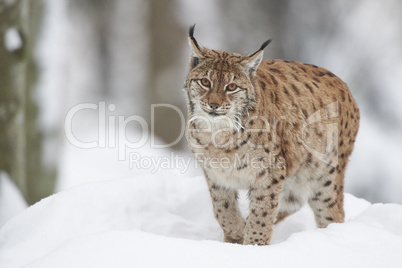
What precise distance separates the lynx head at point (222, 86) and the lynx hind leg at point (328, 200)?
114cm

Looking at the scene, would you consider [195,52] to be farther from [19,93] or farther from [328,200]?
[19,93]

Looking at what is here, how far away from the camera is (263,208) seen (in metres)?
4.54

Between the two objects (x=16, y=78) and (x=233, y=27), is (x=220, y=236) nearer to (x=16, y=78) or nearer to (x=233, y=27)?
(x=16, y=78)

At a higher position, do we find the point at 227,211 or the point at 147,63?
the point at 147,63

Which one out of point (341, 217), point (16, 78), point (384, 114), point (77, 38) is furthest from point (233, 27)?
point (341, 217)

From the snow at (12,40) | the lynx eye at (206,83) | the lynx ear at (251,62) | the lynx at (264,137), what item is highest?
the snow at (12,40)

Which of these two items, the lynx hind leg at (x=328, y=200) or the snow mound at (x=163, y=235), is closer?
the snow mound at (x=163, y=235)

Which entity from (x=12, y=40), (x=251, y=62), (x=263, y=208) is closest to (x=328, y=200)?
(x=263, y=208)

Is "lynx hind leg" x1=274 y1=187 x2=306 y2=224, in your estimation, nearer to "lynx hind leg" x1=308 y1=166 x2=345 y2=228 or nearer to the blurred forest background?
"lynx hind leg" x1=308 y1=166 x2=345 y2=228

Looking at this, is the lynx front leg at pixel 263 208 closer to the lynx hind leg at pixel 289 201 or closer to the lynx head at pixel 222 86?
the lynx hind leg at pixel 289 201

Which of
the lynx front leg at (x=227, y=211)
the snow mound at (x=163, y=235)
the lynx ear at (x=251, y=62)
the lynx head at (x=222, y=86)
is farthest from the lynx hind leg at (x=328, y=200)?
the lynx ear at (x=251, y=62)

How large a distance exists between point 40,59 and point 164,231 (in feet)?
10.8

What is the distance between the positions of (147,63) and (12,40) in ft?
20.6

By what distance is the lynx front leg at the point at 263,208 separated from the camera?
4.51 m
